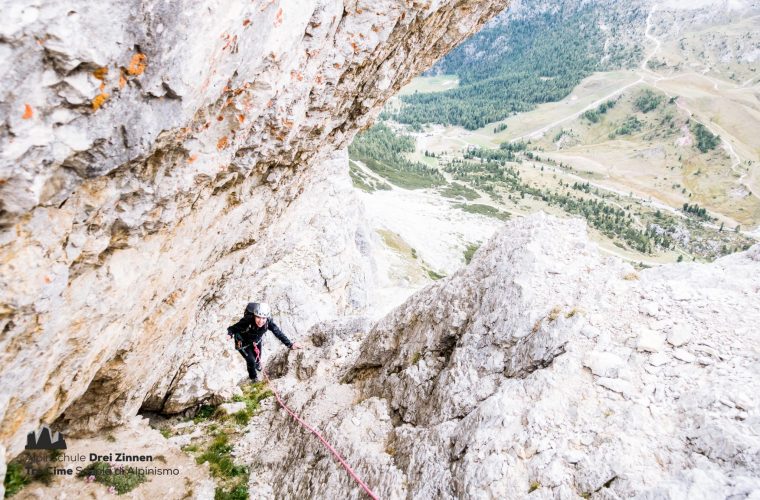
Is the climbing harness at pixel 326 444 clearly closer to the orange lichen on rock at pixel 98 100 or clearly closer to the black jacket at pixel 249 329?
the black jacket at pixel 249 329

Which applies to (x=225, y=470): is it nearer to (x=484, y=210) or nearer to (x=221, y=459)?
(x=221, y=459)

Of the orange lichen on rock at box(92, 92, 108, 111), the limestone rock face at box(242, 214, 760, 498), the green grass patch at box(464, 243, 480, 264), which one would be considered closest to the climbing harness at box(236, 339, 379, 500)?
the limestone rock face at box(242, 214, 760, 498)

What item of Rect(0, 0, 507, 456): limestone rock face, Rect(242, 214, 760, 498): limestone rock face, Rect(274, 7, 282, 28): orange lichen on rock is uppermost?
Rect(274, 7, 282, 28): orange lichen on rock

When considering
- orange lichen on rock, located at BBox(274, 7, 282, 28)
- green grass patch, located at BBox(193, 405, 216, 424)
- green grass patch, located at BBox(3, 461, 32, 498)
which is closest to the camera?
orange lichen on rock, located at BBox(274, 7, 282, 28)

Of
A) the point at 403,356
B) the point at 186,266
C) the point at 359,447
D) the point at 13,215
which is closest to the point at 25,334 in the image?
the point at 13,215

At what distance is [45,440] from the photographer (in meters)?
12.3

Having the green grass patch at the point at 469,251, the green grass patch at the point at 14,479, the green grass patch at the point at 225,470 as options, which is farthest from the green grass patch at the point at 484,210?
the green grass patch at the point at 14,479

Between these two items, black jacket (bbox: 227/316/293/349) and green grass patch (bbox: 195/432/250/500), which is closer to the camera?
green grass patch (bbox: 195/432/250/500)

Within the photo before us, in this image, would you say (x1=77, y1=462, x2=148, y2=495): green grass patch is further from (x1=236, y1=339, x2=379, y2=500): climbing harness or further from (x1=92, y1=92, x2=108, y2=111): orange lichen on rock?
(x1=92, y1=92, x2=108, y2=111): orange lichen on rock

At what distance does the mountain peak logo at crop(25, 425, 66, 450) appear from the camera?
1198 cm

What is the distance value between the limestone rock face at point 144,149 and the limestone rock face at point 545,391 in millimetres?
5899

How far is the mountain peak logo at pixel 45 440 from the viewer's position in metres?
12.0

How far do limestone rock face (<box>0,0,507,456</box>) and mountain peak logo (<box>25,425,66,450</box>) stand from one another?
0.77m

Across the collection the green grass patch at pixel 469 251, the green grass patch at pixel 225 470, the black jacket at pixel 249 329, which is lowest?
the green grass patch at pixel 469 251
